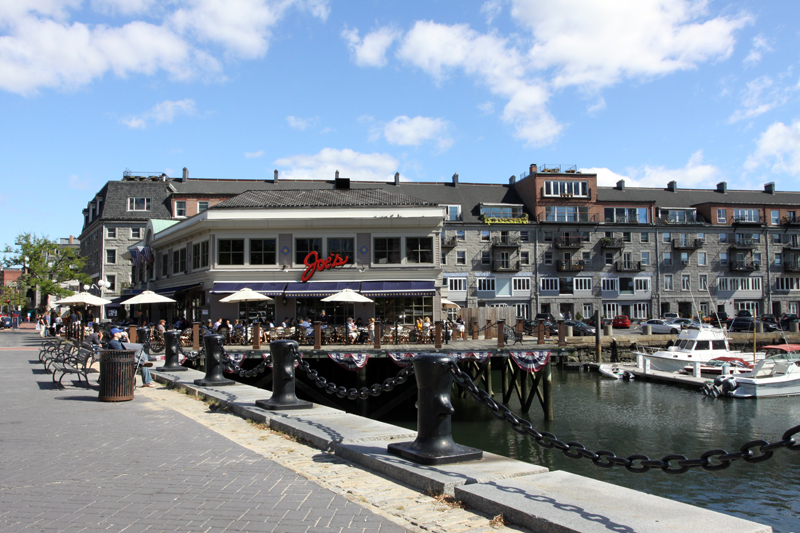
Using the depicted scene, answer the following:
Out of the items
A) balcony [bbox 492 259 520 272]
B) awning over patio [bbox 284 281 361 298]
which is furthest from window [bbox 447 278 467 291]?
awning over patio [bbox 284 281 361 298]

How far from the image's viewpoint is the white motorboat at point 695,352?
33.9 metres

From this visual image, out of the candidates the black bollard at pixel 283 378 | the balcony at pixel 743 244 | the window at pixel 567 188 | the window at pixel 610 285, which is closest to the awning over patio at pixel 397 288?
the black bollard at pixel 283 378

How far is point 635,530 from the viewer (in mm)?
4004

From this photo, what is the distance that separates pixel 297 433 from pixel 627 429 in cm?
1612

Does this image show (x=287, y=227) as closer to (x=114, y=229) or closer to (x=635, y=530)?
(x=635, y=530)

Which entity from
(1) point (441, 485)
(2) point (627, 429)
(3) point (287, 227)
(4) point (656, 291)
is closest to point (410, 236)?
(3) point (287, 227)

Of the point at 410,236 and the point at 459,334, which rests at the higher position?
the point at 410,236

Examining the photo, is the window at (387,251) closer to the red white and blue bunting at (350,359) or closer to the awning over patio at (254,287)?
the awning over patio at (254,287)

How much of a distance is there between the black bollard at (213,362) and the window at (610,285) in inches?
2223

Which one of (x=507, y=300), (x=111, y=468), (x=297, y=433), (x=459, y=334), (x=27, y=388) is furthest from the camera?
(x=507, y=300)

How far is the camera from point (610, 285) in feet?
209

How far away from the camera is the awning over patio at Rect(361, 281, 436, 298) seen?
3119cm

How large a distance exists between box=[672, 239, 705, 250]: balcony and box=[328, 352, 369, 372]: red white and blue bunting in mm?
53969

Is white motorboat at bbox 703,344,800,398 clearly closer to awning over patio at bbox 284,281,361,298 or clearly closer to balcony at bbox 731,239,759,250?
awning over patio at bbox 284,281,361,298
